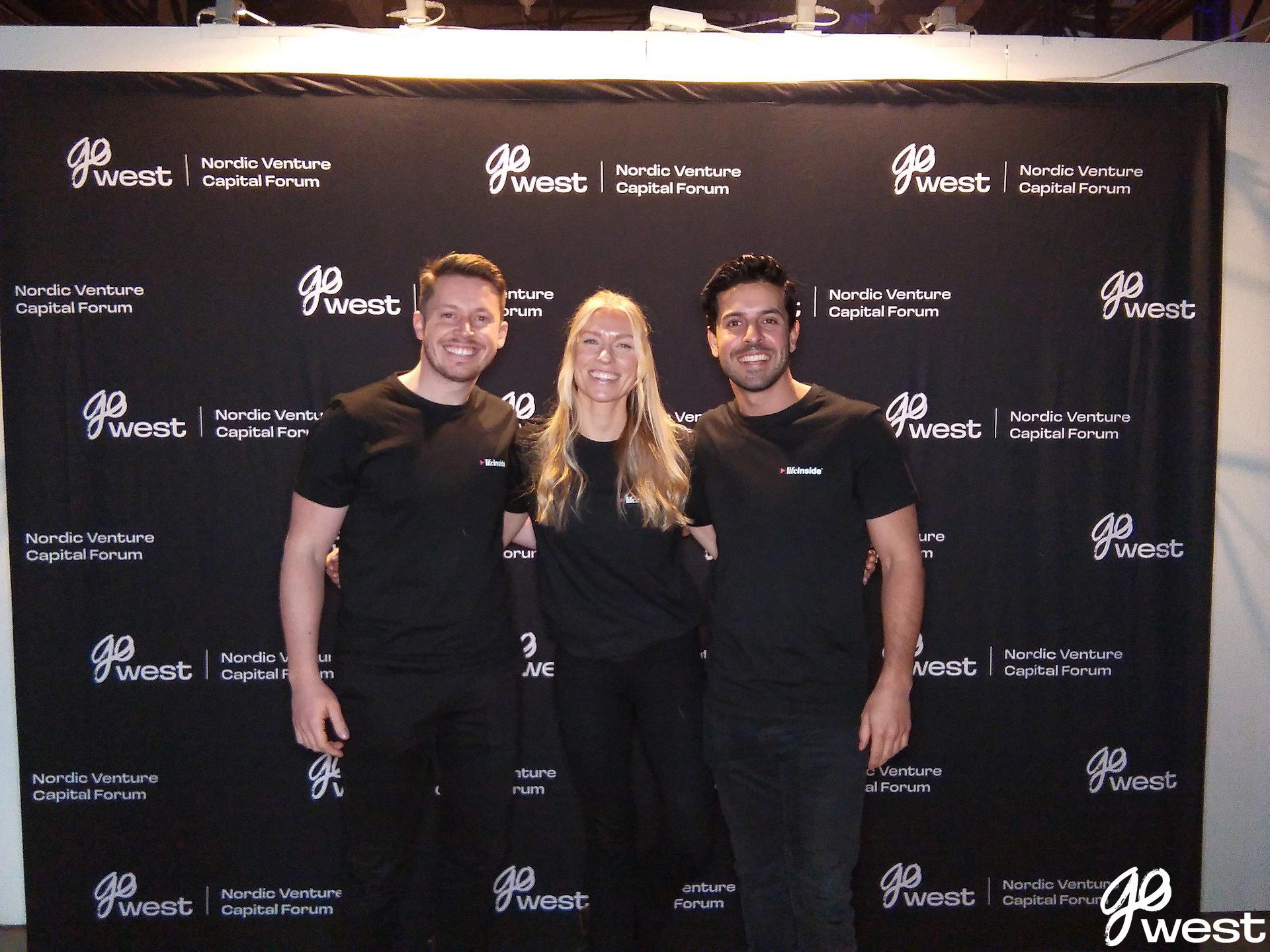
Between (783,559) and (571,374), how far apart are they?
0.69m

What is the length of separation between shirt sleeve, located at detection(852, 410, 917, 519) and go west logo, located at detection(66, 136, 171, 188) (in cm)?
224

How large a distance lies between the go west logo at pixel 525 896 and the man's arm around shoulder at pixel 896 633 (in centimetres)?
126

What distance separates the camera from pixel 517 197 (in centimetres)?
251

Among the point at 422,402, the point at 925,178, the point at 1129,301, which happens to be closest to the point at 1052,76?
the point at 925,178

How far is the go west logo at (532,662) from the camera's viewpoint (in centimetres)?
261

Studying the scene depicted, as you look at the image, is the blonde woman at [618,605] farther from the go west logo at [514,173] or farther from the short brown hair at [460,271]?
the go west logo at [514,173]

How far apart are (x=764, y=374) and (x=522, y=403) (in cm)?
93

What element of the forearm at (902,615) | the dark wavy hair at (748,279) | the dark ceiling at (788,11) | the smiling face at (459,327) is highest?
the dark ceiling at (788,11)

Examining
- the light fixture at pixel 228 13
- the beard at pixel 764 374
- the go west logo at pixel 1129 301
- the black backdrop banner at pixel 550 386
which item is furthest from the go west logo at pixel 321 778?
the go west logo at pixel 1129 301

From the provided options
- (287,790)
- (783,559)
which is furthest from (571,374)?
(287,790)

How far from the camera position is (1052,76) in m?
2.56

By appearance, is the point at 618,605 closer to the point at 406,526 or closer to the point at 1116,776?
the point at 406,526

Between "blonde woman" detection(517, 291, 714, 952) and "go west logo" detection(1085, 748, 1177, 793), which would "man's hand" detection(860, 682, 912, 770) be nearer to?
"blonde woman" detection(517, 291, 714, 952)

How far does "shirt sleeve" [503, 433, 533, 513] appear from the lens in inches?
81.7
